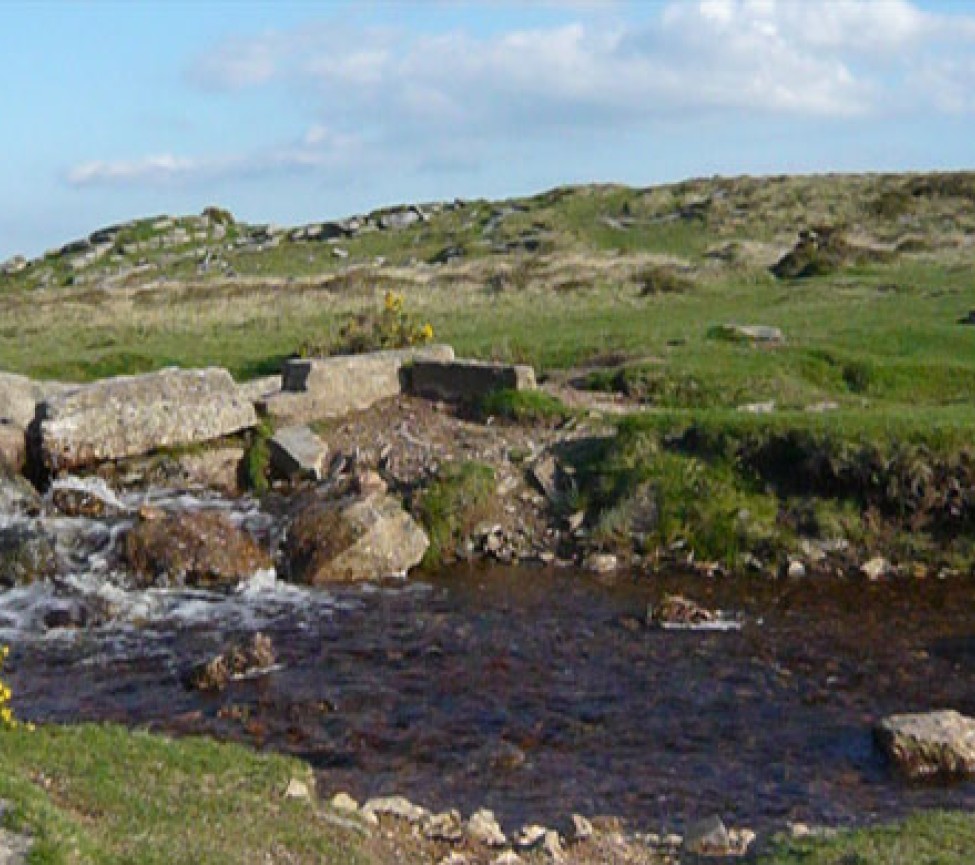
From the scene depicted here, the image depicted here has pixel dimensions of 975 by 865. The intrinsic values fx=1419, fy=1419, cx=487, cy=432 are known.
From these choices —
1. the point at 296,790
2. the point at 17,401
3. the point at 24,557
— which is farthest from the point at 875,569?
the point at 17,401

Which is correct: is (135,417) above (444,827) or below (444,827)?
above

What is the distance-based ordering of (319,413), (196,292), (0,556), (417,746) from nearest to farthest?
(417,746)
(0,556)
(319,413)
(196,292)

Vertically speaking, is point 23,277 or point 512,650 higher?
point 23,277

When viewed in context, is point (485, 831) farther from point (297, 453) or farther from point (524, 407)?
point (524, 407)

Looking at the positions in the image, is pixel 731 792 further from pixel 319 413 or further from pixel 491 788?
pixel 319 413

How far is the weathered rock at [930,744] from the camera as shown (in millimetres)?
13438

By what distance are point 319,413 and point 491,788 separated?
1484 cm

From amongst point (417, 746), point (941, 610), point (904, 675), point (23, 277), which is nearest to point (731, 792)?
point (417, 746)

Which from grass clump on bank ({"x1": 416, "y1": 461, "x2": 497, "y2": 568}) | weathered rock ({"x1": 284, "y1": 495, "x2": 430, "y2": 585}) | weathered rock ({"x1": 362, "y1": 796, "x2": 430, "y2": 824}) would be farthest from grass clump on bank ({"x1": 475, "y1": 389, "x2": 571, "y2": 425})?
weathered rock ({"x1": 362, "y1": 796, "x2": 430, "y2": 824})

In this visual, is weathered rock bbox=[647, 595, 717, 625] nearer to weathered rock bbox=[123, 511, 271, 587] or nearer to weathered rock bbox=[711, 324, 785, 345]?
weathered rock bbox=[123, 511, 271, 587]

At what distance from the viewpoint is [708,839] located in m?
11.4

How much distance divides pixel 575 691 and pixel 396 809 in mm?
4414

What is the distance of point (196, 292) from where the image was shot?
63250mm

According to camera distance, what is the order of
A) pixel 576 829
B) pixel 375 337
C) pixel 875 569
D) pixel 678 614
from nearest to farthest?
pixel 576 829 → pixel 678 614 → pixel 875 569 → pixel 375 337
